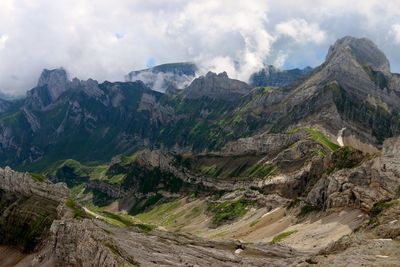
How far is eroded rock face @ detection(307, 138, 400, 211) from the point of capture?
591ft

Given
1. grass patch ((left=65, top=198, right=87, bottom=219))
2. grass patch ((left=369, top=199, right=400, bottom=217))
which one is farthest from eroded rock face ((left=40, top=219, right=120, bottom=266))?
grass patch ((left=369, top=199, right=400, bottom=217))

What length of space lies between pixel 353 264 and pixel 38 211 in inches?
4817

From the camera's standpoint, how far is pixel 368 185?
615 feet

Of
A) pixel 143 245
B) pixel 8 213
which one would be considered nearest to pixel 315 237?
pixel 143 245

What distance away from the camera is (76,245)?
125125mm

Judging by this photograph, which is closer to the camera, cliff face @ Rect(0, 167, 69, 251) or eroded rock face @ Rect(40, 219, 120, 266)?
eroded rock face @ Rect(40, 219, 120, 266)

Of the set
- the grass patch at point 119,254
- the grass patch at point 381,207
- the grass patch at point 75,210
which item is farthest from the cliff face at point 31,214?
the grass patch at point 381,207

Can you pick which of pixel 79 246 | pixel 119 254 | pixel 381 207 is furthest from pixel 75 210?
pixel 381 207

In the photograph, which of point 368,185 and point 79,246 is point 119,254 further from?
point 368,185

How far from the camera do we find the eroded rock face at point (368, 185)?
180 m

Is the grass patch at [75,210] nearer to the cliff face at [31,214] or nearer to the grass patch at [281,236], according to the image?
the cliff face at [31,214]

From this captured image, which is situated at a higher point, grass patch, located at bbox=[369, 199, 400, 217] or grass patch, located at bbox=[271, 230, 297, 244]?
grass patch, located at bbox=[369, 199, 400, 217]

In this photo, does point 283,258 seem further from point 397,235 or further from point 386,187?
point 386,187

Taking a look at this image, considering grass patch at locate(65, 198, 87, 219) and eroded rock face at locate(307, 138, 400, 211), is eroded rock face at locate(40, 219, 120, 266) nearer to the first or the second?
grass patch at locate(65, 198, 87, 219)
